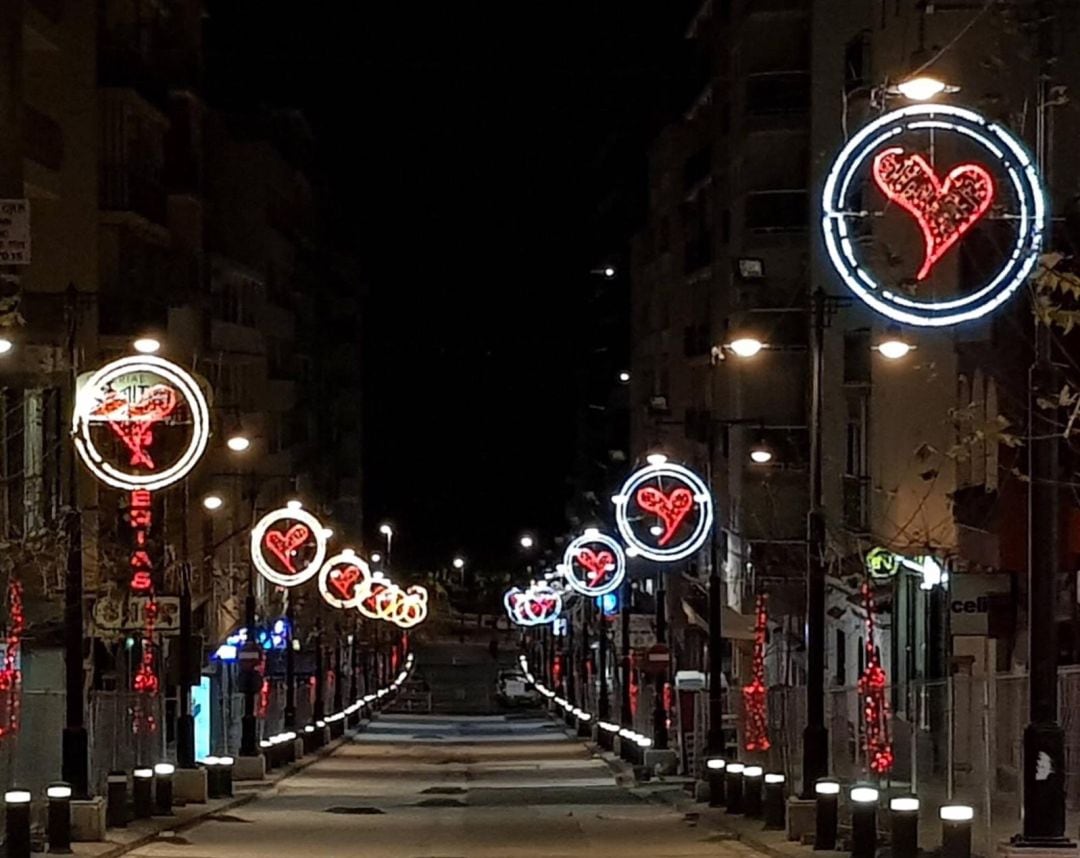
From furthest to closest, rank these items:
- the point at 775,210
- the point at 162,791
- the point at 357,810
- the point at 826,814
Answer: the point at 775,210
the point at 357,810
the point at 162,791
the point at 826,814

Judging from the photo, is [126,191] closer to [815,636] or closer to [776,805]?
[776,805]

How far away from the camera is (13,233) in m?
27.5

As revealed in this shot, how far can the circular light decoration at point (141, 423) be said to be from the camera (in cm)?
3050

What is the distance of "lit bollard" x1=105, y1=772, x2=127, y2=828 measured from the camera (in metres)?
36.7

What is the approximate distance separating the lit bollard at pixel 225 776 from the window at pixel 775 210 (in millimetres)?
35451

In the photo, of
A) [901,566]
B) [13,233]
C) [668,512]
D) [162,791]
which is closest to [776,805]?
[668,512]

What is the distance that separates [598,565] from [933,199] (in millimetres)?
48299

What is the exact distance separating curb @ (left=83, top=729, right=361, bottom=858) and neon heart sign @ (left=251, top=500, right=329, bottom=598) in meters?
4.56

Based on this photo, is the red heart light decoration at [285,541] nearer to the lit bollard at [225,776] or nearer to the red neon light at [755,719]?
the lit bollard at [225,776]

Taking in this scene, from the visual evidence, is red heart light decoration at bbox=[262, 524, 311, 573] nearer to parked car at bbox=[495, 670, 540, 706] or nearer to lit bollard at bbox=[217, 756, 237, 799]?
lit bollard at bbox=[217, 756, 237, 799]

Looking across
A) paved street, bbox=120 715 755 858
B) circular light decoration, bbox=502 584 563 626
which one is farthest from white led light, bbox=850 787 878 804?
circular light decoration, bbox=502 584 563 626

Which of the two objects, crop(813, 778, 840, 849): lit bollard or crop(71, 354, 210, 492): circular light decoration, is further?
crop(813, 778, 840, 849): lit bollard

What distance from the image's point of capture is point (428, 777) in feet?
198

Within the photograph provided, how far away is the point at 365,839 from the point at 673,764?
1855 centimetres
